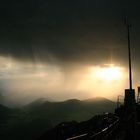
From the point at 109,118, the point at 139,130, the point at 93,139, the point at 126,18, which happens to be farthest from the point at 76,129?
the point at 93,139

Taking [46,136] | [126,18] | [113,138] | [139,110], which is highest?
[126,18]

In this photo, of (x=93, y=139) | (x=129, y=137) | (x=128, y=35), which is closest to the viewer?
(x=93, y=139)

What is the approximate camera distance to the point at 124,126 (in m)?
21.6

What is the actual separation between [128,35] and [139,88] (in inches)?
674

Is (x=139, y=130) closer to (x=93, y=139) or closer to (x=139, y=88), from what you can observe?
(x=93, y=139)

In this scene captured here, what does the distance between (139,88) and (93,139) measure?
2780cm

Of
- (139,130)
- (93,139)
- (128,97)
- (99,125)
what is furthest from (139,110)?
(93,139)

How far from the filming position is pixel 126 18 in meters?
29.4

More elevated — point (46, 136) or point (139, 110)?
point (139, 110)

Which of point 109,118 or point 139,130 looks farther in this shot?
point 109,118

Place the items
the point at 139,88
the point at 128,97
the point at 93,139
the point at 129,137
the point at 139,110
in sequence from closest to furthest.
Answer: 1. the point at 93,139
2. the point at 129,137
3. the point at 128,97
4. the point at 139,110
5. the point at 139,88

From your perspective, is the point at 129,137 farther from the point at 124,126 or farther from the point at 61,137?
the point at 61,137

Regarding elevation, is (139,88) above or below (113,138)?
above

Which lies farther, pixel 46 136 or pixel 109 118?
pixel 46 136
